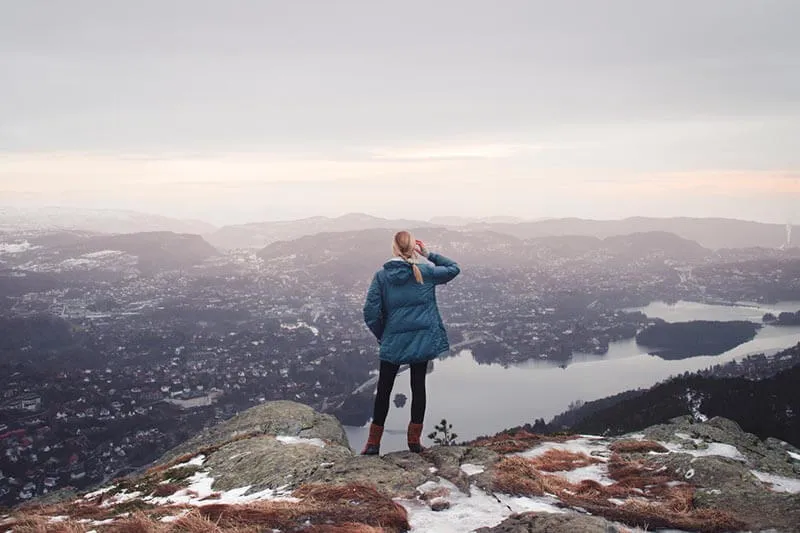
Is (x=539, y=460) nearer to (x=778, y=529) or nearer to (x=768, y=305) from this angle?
(x=778, y=529)

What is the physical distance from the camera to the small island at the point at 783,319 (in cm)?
13375

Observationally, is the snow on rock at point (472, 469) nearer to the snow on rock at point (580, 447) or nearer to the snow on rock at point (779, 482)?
the snow on rock at point (580, 447)

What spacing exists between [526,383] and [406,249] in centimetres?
8374

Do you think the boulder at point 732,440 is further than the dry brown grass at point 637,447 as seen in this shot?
No

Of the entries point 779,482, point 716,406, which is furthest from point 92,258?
point 779,482

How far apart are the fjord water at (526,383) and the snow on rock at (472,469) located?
4298 cm

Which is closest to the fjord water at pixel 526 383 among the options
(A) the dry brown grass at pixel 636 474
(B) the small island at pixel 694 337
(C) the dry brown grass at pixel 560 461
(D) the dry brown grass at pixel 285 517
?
(B) the small island at pixel 694 337

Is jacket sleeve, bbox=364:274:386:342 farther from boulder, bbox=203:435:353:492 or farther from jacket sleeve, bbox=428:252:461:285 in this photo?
boulder, bbox=203:435:353:492

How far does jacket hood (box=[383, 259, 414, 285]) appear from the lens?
6434mm

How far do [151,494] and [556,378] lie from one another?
89.3 meters

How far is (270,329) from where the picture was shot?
4345 inches

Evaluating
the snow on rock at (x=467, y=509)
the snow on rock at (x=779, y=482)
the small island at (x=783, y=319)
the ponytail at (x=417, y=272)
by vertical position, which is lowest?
the small island at (x=783, y=319)

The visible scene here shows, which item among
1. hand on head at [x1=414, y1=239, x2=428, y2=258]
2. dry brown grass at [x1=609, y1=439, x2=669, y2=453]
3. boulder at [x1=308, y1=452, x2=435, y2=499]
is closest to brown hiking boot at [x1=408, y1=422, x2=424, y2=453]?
boulder at [x1=308, y1=452, x2=435, y2=499]

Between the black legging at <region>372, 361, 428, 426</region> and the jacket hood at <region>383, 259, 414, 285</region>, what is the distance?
3.77ft
